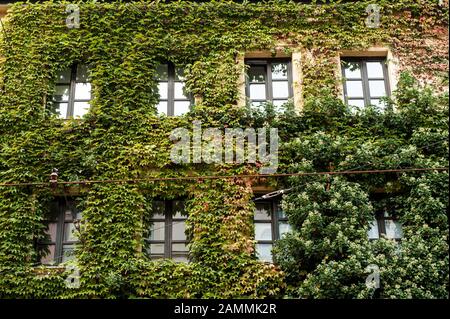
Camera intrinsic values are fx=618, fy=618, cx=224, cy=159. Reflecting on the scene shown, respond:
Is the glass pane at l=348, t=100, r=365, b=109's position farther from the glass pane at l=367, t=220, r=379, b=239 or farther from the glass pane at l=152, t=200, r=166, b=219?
the glass pane at l=152, t=200, r=166, b=219

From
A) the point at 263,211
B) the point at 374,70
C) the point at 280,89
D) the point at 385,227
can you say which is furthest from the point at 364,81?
the point at 263,211

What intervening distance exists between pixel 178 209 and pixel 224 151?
1.56 metres

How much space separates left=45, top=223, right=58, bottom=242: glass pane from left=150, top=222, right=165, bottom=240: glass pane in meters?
2.01

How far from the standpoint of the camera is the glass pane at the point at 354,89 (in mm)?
14265

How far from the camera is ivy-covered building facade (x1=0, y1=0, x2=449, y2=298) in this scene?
38.9ft

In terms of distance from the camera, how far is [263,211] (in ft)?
42.7

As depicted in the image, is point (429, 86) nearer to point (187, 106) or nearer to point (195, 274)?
point (187, 106)

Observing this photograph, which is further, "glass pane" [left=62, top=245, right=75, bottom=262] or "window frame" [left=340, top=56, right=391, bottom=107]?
"window frame" [left=340, top=56, right=391, bottom=107]

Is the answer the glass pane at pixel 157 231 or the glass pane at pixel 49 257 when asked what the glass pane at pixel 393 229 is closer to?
the glass pane at pixel 157 231

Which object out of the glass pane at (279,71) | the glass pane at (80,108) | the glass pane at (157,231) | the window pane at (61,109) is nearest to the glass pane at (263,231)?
the glass pane at (157,231)

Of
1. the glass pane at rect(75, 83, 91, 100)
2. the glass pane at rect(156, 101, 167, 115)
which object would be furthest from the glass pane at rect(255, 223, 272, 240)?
the glass pane at rect(75, 83, 91, 100)

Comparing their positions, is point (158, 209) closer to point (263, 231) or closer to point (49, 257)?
point (263, 231)

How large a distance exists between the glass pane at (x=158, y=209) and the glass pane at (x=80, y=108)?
9.05ft

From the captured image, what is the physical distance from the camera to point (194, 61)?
47.3 feet
